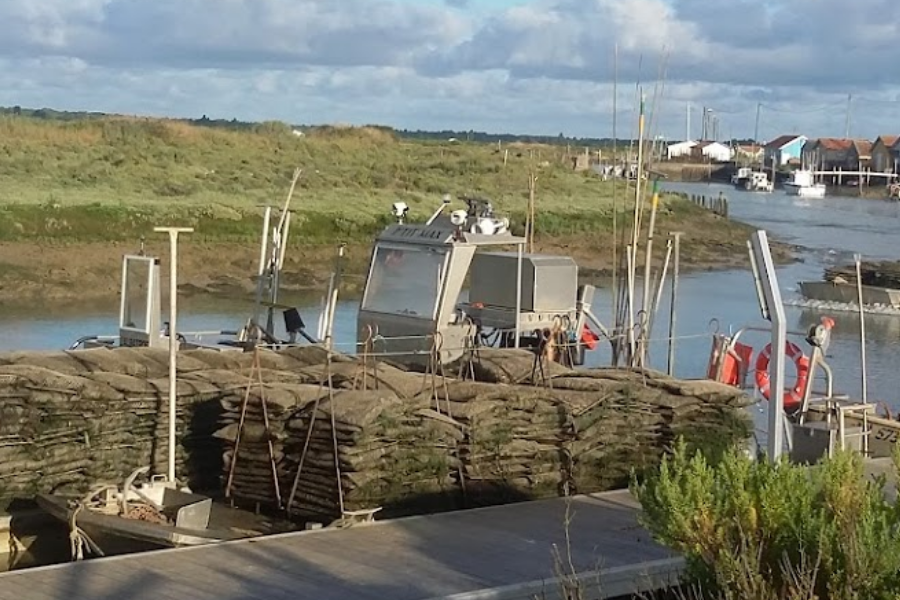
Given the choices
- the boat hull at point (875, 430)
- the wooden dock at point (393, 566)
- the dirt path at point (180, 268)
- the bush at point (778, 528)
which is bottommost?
the dirt path at point (180, 268)

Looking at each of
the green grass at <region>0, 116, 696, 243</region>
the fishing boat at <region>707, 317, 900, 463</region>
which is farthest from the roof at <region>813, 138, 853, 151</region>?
the fishing boat at <region>707, 317, 900, 463</region>

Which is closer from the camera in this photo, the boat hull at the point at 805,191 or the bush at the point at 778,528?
the bush at the point at 778,528

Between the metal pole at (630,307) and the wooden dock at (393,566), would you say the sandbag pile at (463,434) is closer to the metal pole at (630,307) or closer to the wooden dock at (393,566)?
the wooden dock at (393,566)

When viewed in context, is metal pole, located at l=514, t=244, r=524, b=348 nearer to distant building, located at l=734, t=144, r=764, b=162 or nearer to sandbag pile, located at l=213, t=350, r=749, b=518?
sandbag pile, located at l=213, t=350, r=749, b=518

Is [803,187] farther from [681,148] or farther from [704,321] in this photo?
[704,321]

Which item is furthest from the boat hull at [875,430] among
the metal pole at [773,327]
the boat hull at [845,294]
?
the boat hull at [845,294]

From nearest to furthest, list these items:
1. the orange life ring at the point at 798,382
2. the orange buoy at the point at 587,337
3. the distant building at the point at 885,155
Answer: the orange buoy at the point at 587,337, the orange life ring at the point at 798,382, the distant building at the point at 885,155

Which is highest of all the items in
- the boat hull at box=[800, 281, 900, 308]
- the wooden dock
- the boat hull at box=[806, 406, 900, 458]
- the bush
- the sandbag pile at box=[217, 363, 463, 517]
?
the bush

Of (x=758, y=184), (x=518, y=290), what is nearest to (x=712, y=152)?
(x=758, y=184)

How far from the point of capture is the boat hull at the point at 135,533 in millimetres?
9719

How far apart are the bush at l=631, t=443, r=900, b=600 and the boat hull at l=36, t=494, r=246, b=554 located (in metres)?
3.76

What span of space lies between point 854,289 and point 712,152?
127 metres

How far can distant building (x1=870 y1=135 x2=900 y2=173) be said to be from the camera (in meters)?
140

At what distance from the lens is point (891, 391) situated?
25.9m
